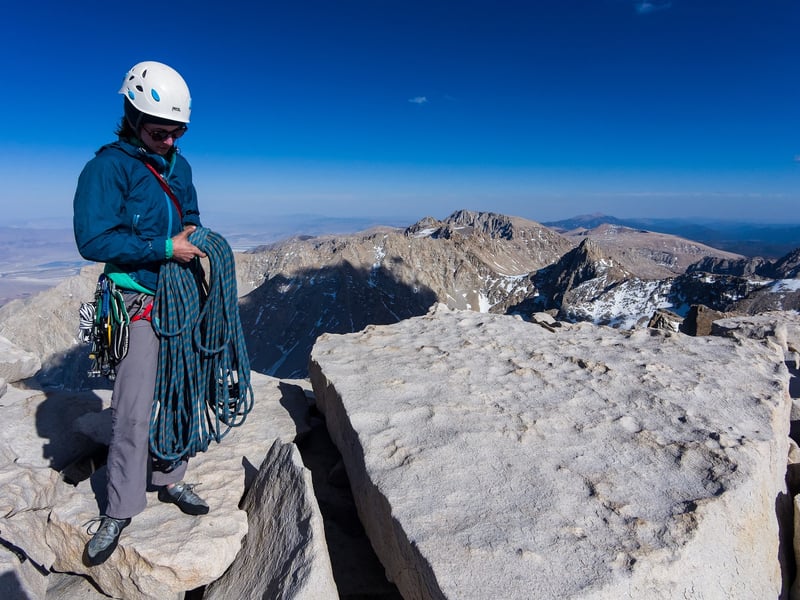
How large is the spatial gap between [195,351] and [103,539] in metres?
1.74

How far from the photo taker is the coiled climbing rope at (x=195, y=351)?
13.7 ft

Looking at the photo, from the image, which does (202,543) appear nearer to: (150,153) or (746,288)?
(150,153)

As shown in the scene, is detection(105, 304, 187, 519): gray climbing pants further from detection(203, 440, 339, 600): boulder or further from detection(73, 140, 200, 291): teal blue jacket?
detection(203, 440, 339, 600): boulder

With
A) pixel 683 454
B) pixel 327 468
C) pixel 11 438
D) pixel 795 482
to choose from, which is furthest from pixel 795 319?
pixel 11 438

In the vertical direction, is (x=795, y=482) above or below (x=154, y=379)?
below

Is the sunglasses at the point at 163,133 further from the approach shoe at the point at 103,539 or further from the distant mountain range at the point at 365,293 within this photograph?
the distant mountain range at the point at 365,293

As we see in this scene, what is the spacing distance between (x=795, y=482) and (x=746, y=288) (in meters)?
82.5

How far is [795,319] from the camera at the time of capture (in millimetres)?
11359

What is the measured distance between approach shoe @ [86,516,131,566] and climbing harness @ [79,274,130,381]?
126cm

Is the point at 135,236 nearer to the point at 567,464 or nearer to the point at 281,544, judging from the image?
the point at 281,544

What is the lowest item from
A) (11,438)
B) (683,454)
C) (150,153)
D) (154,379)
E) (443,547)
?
(11,438)

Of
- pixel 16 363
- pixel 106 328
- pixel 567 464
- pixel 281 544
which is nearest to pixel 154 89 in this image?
pixel 106 328

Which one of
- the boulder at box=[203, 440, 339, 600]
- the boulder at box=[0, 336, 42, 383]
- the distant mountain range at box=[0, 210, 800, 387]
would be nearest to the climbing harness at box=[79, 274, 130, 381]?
the boulder at box=[203, 440, 339, 600]

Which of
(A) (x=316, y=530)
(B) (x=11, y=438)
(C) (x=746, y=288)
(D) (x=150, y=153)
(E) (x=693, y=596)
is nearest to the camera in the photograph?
(E) (x=693, y=596)
